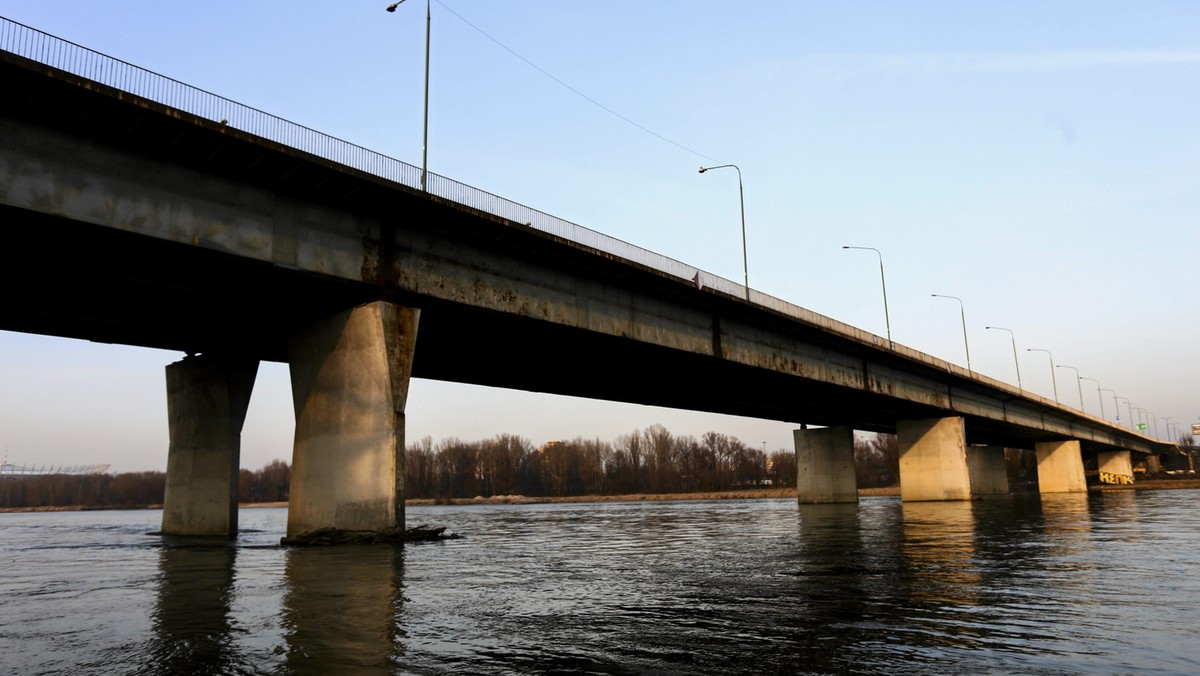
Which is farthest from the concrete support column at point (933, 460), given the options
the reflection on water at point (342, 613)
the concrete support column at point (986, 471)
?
the reflection on water at point (342, 613)

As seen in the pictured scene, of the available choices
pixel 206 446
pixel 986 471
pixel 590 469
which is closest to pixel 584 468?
pixel 590 469

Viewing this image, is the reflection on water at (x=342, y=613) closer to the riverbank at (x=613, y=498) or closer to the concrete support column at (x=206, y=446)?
the concrete support column at (x=206, y=446)

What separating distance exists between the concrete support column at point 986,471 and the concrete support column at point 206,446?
92027 millimetres

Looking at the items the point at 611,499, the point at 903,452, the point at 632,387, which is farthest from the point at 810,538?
the point at 611,499

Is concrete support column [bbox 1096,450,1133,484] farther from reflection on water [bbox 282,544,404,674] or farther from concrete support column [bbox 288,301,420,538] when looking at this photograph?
reflection on water [bbox 282,544,404,674]

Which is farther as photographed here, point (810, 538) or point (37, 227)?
point (810, 538)

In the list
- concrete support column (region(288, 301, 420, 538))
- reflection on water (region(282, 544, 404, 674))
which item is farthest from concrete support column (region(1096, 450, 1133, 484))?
reflection on water (region(282, 544, 404, 674))

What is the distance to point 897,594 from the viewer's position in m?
11.4

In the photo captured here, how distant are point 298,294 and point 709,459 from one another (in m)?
163

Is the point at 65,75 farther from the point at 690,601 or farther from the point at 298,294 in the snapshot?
the point at 690,601

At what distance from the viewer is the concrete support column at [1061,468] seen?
96.1m

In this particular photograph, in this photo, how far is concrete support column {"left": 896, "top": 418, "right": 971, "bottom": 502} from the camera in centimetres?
6688

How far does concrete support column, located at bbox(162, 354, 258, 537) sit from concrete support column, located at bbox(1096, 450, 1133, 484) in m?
126

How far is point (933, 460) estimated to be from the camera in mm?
68750
